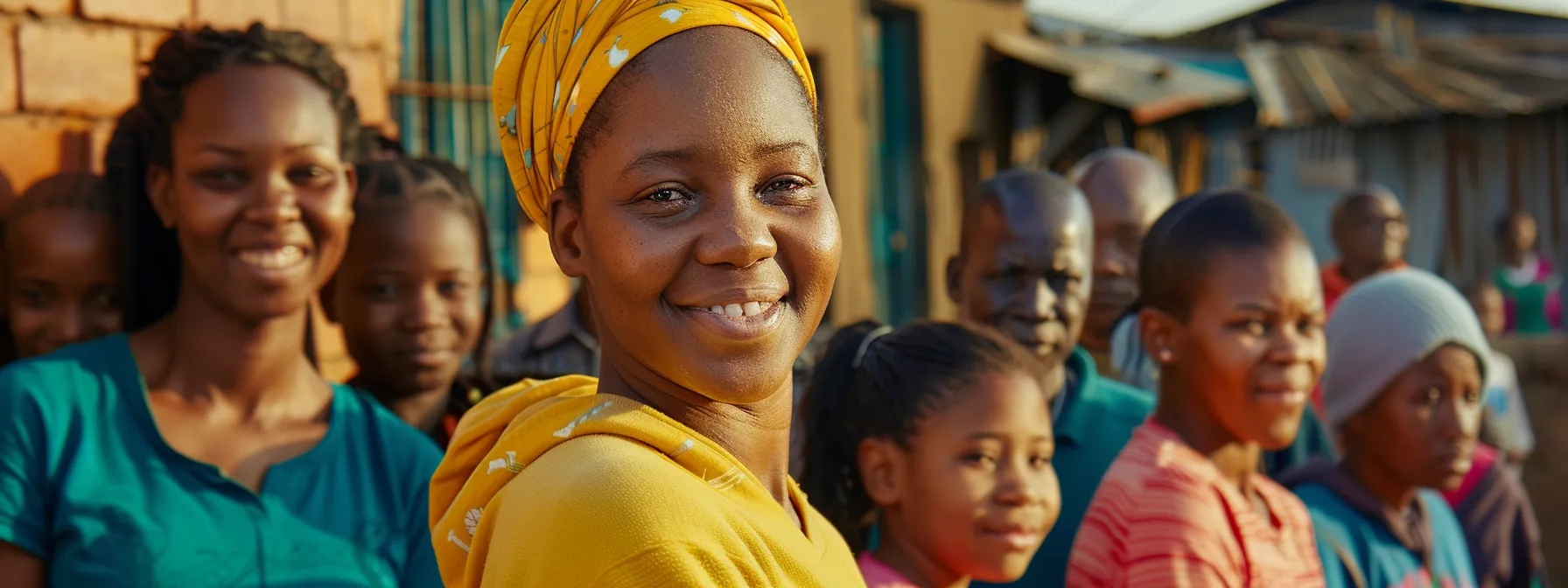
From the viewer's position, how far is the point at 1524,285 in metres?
9.22

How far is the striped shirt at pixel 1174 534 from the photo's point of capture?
2.35 meters

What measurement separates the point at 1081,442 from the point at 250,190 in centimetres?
179

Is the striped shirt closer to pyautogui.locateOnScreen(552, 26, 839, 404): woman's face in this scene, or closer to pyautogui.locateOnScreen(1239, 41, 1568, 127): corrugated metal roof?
pyautogui.locateOnScreen(552, 26, 839, 404): woman's face

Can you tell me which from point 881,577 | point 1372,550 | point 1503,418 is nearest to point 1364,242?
point 1503,418

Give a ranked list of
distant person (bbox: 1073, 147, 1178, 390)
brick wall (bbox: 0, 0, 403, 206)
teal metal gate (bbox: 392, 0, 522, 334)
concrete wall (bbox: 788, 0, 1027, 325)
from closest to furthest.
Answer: brick wall (bbox: 0, 0, 403, 206)
distant person (bbox: 1073, 147, 1178, 390)
teal metal gate (bbox: 392, 0, 522, 334)
concrete wall (bbox: 788, 0, 1027, 325)

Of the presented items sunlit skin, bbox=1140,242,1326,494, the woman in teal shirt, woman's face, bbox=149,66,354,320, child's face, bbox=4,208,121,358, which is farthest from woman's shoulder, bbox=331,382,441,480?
sunlit skin, bbox=1140,242,1326,494

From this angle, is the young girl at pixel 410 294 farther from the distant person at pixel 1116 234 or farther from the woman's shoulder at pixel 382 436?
the distant person at pixel 1116 234

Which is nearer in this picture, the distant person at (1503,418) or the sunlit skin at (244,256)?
the sunlit skin at (244,256)

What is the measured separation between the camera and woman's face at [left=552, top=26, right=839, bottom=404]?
1.31 meters

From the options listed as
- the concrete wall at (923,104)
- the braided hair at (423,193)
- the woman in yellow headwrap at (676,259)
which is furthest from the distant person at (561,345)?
the concrete wall at (923,104)

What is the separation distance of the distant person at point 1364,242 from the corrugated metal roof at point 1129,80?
2.86 m

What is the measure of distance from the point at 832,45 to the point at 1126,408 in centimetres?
487

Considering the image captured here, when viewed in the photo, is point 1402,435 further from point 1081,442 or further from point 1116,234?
point 1116,234

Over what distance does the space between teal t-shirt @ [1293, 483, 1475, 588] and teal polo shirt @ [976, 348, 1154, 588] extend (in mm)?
461
